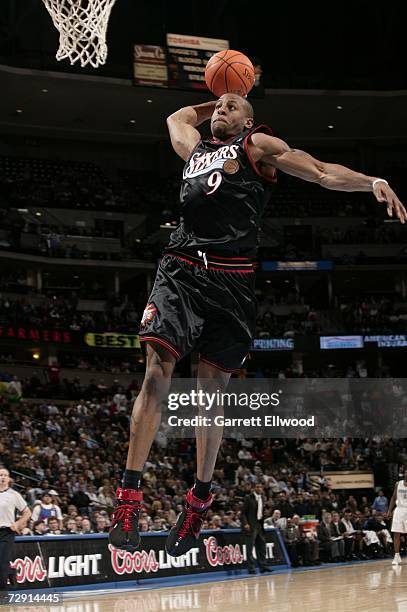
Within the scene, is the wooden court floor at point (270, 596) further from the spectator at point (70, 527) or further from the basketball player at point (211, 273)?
the basketball player at point (211, 273)

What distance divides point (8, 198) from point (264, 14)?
13782 millimetres

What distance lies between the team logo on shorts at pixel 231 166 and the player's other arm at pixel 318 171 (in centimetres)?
10

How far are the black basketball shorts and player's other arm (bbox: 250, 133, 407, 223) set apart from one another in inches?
23.7

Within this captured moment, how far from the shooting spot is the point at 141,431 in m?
4.16

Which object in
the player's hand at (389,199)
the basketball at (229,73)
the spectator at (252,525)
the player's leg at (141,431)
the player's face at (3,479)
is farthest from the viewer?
the spectator at (252,525)

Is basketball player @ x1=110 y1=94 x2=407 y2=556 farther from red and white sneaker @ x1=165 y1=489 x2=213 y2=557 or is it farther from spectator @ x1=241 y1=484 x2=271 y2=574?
spectator @ x1=241 y1=484 x2=271 y2=574

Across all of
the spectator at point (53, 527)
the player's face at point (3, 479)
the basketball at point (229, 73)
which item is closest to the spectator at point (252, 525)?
the spectator at point (53, 527)

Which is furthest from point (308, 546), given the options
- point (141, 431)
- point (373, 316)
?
point (373, 316)

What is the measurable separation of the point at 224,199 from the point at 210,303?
561 mm

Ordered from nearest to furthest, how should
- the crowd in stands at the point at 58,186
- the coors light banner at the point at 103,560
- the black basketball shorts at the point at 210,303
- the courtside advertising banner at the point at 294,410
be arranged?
the black basketball shorts at the point at 210,303
the coors light banner at the point at 103,560
the courtside advertising banner at the point at 294,410
the crowd in stands at the point at 58,186

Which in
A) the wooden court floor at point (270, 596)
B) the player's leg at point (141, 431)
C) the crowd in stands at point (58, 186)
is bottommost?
the wooden court floor at point (270, 596)

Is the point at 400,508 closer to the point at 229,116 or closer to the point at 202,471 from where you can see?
the point at 202,471

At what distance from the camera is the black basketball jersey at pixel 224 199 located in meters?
4.41

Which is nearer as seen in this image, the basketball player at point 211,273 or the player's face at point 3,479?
the basketball player at point 211,273
